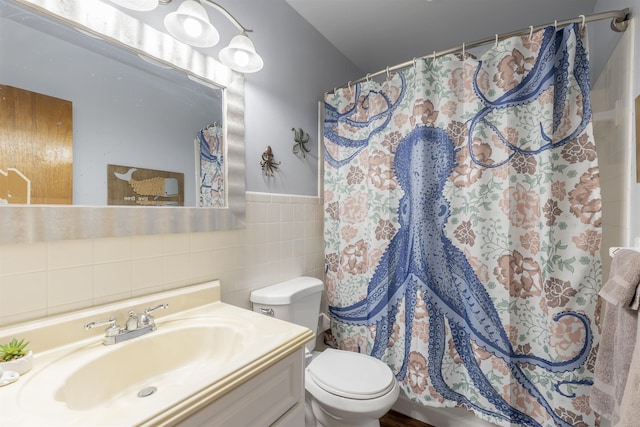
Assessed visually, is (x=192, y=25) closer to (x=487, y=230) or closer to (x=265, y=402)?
(x=265, y=402)

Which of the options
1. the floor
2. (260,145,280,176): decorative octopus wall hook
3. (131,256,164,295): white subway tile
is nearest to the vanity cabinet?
(131,256,164,295): white subway tile

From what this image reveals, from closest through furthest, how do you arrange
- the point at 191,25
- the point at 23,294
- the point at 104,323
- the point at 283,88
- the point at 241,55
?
the point at 23,294
the point at 104,323
the point at 191,25
the point at 241,55
the point at 283,88

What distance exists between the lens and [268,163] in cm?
149

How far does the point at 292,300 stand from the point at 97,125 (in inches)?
40.2

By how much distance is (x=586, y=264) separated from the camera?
3.67 feet

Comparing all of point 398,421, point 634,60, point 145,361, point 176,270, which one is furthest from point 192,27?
point 398,421

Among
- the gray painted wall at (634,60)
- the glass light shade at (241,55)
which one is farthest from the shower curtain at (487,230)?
the glass light shade at (241,55)

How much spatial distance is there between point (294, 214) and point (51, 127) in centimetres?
109

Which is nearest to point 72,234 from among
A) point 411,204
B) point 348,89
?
point 411,204

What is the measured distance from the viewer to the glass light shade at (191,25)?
952 mm

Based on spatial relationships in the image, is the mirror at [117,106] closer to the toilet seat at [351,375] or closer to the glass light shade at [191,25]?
the glass light shade at [191,25]

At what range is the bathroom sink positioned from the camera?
0.75 meters

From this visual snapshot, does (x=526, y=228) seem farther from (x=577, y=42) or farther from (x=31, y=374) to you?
(x=31, y=374)

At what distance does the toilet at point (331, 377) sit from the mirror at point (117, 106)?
0.44 m
